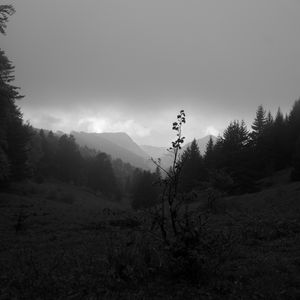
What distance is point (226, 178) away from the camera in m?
A: 35.4

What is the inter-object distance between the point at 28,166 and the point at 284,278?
48.4 meters

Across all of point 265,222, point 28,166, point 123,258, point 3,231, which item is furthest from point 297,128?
point 123,258

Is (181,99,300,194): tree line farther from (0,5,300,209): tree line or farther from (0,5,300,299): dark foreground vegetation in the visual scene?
(0,5,300,299): dark foreground vegetation

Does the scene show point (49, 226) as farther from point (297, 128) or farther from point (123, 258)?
point (297, 128)

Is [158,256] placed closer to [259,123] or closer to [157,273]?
[157,273]

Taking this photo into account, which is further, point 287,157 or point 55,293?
point 287,157

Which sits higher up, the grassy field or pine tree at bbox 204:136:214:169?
pine tree at bbox 204:136:214:169

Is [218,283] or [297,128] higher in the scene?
[297,128]

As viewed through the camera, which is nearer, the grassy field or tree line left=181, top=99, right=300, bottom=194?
the grassy field

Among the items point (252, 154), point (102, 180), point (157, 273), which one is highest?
point (252, 154)

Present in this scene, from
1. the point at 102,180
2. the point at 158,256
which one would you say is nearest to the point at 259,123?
the point at 102,180

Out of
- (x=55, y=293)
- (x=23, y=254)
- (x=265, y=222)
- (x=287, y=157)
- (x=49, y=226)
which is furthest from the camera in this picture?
(x=287, y=157)

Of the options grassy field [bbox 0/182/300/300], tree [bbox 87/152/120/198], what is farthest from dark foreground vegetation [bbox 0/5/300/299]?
tree [bbox 87/152/120/198]

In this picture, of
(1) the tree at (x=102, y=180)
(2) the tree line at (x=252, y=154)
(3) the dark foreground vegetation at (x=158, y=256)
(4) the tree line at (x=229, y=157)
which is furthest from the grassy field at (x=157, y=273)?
(1) the tree at (x=102, y=180)
